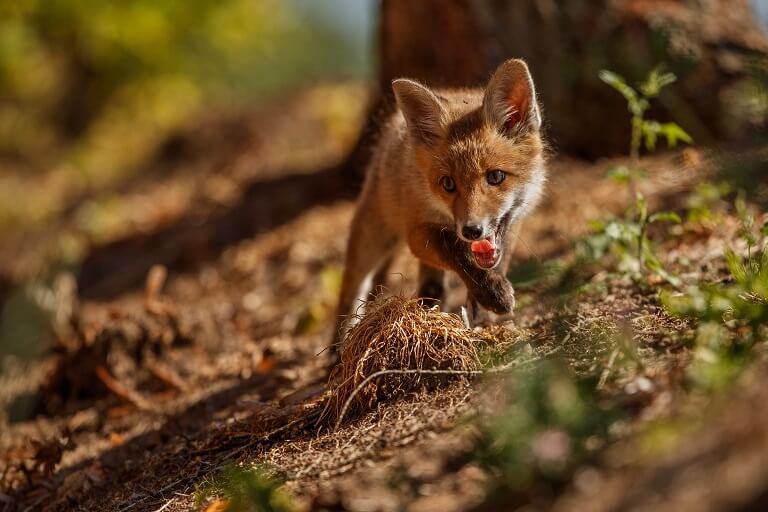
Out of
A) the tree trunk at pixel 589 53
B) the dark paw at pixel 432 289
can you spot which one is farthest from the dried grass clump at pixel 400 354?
the tree trunk at pixel 589 53

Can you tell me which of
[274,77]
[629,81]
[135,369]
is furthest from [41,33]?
[629,81]

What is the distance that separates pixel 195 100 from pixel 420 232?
1088 centimetres

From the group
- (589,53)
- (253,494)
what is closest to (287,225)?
(589,53)

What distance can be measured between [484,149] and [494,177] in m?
0.16

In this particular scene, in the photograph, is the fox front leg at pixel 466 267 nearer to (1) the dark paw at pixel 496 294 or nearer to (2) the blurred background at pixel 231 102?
(1) the dark paw at pixel 496 294

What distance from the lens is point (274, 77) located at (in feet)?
58.0

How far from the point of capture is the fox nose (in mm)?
4277

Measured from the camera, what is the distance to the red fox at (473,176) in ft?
14.6

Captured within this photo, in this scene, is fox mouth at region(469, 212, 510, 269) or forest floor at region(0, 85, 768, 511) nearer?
forest floor at region(0, 85, 768, 511)

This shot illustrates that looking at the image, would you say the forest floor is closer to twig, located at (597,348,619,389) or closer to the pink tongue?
Answer: twig, located at (597,348,619,389)

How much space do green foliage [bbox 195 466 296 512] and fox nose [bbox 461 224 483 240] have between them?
1.62 metres

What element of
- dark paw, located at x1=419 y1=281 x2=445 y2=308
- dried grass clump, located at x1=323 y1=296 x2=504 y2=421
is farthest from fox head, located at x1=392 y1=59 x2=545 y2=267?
dark paw, located at x1=419 y1=281 x2=445 y2=308

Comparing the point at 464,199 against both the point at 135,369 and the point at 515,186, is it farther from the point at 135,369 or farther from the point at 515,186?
the point at 135,369

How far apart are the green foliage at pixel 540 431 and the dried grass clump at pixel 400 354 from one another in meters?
0.93
